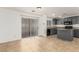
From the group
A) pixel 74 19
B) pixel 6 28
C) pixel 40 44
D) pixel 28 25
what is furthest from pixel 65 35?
pixel 6 28

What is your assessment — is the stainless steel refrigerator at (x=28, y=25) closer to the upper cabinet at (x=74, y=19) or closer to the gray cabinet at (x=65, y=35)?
the gray cabinet at (x=65, y=35)

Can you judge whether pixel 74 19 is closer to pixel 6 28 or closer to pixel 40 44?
pixel 40 44

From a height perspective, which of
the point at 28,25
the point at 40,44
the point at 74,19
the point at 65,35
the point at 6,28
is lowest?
the point at 40,44

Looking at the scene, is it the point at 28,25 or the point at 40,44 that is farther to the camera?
the point at 28,25

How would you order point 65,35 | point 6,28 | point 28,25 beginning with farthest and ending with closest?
point 65,35
point 28,25
point 6,28

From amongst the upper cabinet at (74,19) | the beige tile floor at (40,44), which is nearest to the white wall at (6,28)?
the beige tile floor at (40,44)

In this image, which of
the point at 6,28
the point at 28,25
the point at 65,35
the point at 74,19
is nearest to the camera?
the point at 74,19

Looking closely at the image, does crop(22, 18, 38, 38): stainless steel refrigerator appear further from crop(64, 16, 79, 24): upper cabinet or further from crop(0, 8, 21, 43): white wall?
crop(64, 16, 79, 24): upper cabinet

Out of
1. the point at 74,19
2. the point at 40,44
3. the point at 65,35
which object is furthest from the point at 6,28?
the point at 65,35

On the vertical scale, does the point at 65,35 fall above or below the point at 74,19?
below

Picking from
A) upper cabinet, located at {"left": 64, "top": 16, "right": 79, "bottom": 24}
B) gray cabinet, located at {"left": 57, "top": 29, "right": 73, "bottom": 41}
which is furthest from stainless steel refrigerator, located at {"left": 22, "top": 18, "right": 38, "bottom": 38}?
upper cabinet, located at {"left": 64, "top": 16, "right": 79, "bottom": 24}
